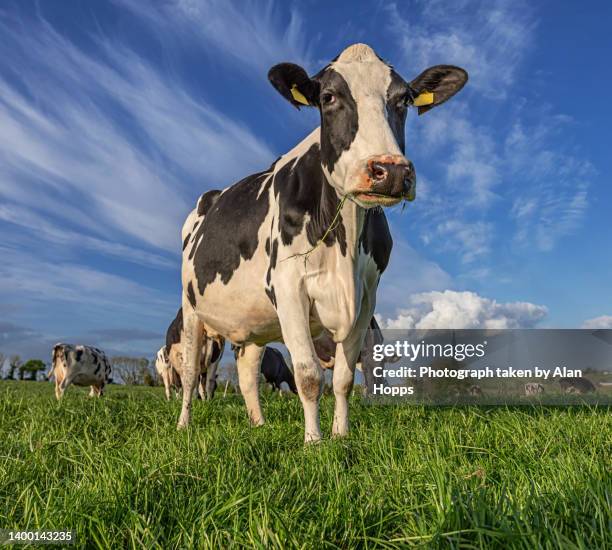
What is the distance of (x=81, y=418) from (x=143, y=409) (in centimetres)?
138

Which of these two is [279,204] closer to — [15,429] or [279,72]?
[279,72]

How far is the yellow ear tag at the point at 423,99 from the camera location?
5605 mm

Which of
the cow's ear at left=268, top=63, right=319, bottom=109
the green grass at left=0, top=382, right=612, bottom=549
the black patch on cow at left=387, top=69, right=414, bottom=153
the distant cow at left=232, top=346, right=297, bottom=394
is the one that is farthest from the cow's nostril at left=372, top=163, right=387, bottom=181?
the distant cow at left=232, top=346, right=297, bottom=394

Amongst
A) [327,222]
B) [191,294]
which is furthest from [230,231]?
[327,222]

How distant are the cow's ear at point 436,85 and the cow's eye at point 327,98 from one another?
99 cm

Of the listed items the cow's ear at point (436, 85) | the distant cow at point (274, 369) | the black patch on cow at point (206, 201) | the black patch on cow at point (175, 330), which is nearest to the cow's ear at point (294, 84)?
the cow's ear at point (436, 85)

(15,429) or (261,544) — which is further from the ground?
(15,429)

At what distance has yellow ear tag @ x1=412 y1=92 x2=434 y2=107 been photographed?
5.61 meters

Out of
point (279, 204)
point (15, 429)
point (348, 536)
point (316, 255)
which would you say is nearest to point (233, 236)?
point (279, 204)

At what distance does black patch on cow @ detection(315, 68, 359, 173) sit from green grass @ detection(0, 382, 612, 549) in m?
2.26

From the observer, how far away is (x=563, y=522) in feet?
7.84

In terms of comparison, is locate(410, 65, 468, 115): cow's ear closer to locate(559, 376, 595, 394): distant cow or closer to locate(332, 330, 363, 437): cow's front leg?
locate(332, 330, 363, 437): cow's front leg

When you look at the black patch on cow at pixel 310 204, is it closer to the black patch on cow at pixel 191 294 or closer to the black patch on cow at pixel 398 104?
the black patch on cow at pixel 398 104

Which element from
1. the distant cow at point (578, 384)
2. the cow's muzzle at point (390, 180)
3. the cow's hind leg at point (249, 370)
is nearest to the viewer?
the cow's muzzle at point (390, 180)
